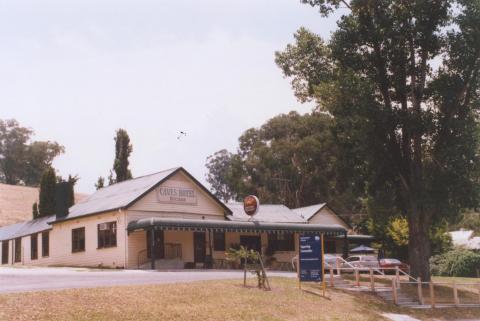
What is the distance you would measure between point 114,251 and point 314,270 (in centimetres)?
1652

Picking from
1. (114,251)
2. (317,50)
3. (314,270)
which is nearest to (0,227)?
(114,251)

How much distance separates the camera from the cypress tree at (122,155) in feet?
192

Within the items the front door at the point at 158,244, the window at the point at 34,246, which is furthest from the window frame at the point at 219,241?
the window at the point at 34,246

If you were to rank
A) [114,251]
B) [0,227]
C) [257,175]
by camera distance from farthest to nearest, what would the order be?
[257,175], [0,227], [114,251]

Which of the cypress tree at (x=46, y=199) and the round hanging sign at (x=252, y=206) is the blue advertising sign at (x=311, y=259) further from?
the cypress tree at (x=46, y=199)

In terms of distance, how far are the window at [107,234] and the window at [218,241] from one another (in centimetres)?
710

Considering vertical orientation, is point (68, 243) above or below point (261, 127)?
below

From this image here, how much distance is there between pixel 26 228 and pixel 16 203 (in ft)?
53.2

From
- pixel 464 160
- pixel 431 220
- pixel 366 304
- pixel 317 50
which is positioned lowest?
pixel 366 304

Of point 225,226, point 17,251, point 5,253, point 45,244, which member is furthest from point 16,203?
point 225,226

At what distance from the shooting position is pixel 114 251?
1491 inches

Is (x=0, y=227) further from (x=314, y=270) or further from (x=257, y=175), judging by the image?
(x=314, y=270)

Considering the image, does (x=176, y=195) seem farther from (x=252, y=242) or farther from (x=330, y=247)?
(x=330, y=247)

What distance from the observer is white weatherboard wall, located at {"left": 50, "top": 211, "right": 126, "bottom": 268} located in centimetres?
3762
